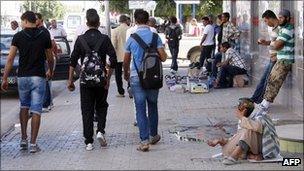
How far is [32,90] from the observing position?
7902 millimetres

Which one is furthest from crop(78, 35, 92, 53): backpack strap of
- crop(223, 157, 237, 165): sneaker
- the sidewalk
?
crop(223, 157, 237, 165): sneaker

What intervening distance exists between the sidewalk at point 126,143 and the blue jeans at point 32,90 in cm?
59

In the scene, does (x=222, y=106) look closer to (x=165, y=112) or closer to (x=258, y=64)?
(x=165, y=112)

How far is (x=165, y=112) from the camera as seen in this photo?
1128 centimetres

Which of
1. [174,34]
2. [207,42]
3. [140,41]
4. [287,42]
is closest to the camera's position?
[140,41]

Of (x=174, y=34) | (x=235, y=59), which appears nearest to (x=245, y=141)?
(x=235, y=59)

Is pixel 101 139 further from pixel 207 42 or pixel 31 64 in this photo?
pixel 207 42

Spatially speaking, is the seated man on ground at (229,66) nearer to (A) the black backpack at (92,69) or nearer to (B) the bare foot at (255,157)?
(A) the black backpack at (92,69)

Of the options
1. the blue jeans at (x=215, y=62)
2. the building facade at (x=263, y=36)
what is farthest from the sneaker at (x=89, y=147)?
the blue jeans at (x=215, y=62)

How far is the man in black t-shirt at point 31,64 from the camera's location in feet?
25.6

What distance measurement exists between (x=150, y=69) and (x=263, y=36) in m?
6.64

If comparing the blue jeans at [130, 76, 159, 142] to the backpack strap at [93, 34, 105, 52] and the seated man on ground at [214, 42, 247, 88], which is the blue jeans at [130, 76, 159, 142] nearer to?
the backpack strap at [93, 34, 105, 52]

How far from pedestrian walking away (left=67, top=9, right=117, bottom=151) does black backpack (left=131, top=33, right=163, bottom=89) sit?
0.43 metres

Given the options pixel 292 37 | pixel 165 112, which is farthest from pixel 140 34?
pixel 165 112
